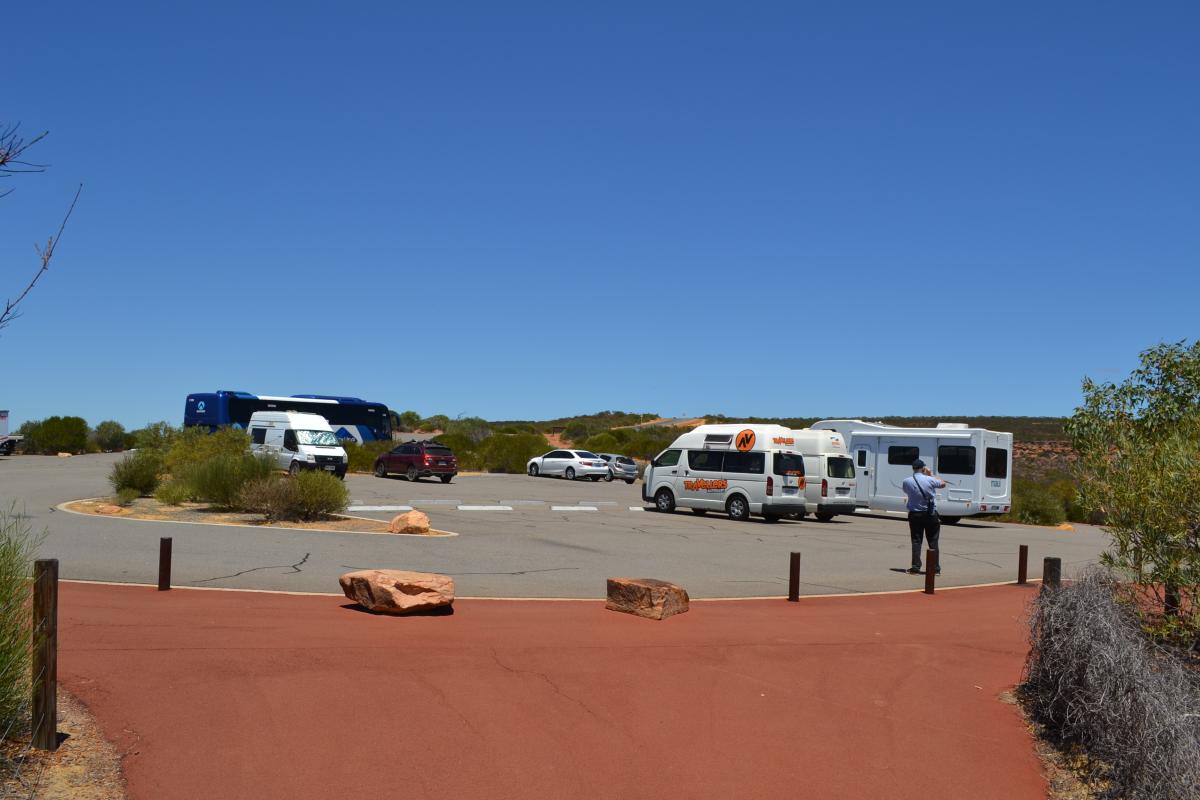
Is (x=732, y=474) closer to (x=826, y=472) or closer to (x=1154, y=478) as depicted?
(x=826, y=472)

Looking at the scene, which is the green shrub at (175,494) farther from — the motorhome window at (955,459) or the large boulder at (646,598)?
the motorhome window at (955,459)

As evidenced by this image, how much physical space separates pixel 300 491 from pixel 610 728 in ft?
47.2

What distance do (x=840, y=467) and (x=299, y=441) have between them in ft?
56.9

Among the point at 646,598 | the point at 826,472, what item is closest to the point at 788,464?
the point at 826,472

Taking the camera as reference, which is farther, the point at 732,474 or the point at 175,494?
the point at 732,474

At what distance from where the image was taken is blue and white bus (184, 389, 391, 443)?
138ft

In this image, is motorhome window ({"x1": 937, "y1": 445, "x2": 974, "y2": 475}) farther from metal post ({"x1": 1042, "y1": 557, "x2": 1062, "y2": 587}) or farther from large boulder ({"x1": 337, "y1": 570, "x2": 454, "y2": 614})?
large boulder ({"x1": 337, "y1": 570, "x2": 454, "y2": 614})

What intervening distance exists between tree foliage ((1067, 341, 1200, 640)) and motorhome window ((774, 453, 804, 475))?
15531mm

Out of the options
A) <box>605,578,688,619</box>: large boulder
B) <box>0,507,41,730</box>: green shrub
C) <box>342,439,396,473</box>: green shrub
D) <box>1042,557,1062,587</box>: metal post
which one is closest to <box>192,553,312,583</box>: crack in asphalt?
<box>605,578,688,619</box>: large boulder

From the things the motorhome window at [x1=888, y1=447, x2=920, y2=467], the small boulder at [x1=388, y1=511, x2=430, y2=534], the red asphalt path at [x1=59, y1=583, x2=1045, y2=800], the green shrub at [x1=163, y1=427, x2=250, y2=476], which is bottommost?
the red asphalt path at [x1=59, y1=583, x2=1045, y2=800]

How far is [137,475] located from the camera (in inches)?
979

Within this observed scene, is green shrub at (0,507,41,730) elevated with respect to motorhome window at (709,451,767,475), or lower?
lower

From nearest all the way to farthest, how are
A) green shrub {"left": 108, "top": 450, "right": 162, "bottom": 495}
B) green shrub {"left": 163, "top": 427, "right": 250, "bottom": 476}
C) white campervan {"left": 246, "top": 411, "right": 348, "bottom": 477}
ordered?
1. green shrub {"left": 108, "top": 450, "right": 162, "bottom": 495}
2. green shrub {"left": 163, "top": 427, "right": 250, "bottom": 476}
3. white campervan {"left": 246, "top": 411, "right": 348, "bottom": 477}

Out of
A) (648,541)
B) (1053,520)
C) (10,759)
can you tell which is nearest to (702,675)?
(10,759)
